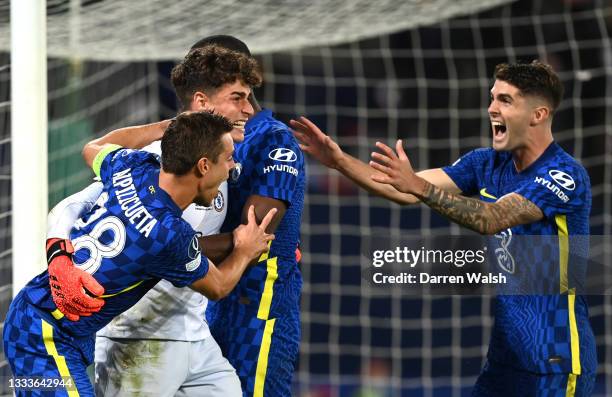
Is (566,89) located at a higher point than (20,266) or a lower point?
higher

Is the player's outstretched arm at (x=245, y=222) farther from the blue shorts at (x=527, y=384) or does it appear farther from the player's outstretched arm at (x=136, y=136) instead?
the blue shorts at (x=527, y=384)

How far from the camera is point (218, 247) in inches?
126

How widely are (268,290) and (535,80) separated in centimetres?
121

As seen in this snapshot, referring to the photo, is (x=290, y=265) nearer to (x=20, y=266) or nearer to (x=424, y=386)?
(x=20, y=266)

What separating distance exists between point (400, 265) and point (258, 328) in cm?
104

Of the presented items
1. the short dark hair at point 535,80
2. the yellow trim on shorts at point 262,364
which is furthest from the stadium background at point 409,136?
the yellow trim on shorts at point 262,364

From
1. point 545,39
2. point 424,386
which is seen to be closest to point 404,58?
point 545,39

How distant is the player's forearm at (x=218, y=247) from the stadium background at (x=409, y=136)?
288 centimetres

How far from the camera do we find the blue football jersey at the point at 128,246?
293 cm

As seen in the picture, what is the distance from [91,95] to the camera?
4660mm

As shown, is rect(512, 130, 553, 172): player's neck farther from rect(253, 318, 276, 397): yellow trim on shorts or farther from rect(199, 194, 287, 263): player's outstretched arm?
rect(253, 318, 276, 397): yellow trim on shorts

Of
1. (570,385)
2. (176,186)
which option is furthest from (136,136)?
(570,385)

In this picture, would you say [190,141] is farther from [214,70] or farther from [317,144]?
[317,144]

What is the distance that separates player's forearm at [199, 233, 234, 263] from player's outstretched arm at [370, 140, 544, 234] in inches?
21.4
